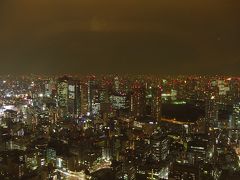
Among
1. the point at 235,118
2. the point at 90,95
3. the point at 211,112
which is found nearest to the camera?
the point at 235,118

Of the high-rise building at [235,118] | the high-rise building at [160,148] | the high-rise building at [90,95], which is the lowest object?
the high-rise building at [160,148]

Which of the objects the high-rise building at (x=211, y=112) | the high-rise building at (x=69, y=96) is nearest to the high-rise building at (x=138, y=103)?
the high-rise building at (x=69, y=96)

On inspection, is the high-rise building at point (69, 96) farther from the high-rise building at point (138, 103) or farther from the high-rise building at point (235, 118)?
the high-rise building at point (235, 118)

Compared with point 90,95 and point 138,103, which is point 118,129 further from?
point 90,95

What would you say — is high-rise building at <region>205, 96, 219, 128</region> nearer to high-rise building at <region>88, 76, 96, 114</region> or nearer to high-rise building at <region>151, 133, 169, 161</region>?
high-rise building at <region>151, 133, 169, 161</region>

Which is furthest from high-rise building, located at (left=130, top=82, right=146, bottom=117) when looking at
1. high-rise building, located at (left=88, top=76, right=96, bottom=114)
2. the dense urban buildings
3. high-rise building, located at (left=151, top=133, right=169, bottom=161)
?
high-rise building, located at (left=151, top=133, right=169, bottom=161)

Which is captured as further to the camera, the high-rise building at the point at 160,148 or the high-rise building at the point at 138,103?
the high-rise building at the point at 138,103

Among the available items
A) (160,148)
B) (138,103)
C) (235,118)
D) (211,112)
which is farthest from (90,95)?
(160,148)

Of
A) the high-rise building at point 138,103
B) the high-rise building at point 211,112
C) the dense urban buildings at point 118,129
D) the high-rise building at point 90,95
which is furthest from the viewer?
the high-rise building at point 90,95
